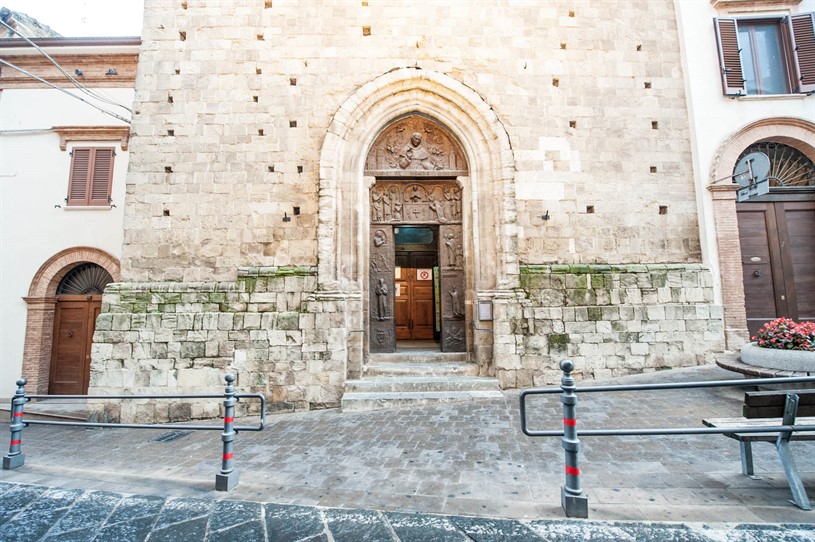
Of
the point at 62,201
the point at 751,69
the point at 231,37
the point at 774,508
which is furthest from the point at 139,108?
the point at 751,69

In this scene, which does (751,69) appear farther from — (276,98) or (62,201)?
(62,201)

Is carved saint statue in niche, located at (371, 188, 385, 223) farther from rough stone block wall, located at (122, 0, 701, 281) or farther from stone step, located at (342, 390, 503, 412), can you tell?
stone step, located at (342, 390, 503, 412)

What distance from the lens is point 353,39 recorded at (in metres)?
7.45

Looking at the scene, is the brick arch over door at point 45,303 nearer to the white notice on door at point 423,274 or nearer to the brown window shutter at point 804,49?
the white notice on door at point 423,274

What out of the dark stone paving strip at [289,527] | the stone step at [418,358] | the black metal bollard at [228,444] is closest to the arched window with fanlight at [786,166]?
the stone step at [418,358]

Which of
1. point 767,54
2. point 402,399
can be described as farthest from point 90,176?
point 767,54

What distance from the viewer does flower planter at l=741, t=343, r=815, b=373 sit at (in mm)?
4660

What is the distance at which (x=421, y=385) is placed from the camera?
631 centimetres

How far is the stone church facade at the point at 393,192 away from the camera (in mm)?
6691

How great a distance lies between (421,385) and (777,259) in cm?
788

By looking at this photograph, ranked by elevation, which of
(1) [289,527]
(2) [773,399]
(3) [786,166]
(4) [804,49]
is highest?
(4) [804,49]

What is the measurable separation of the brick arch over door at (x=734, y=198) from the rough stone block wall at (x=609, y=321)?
0.39m

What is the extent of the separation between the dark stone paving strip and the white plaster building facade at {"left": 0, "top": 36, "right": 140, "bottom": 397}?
758 centimetres

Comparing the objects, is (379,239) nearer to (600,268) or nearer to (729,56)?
(600,268)
